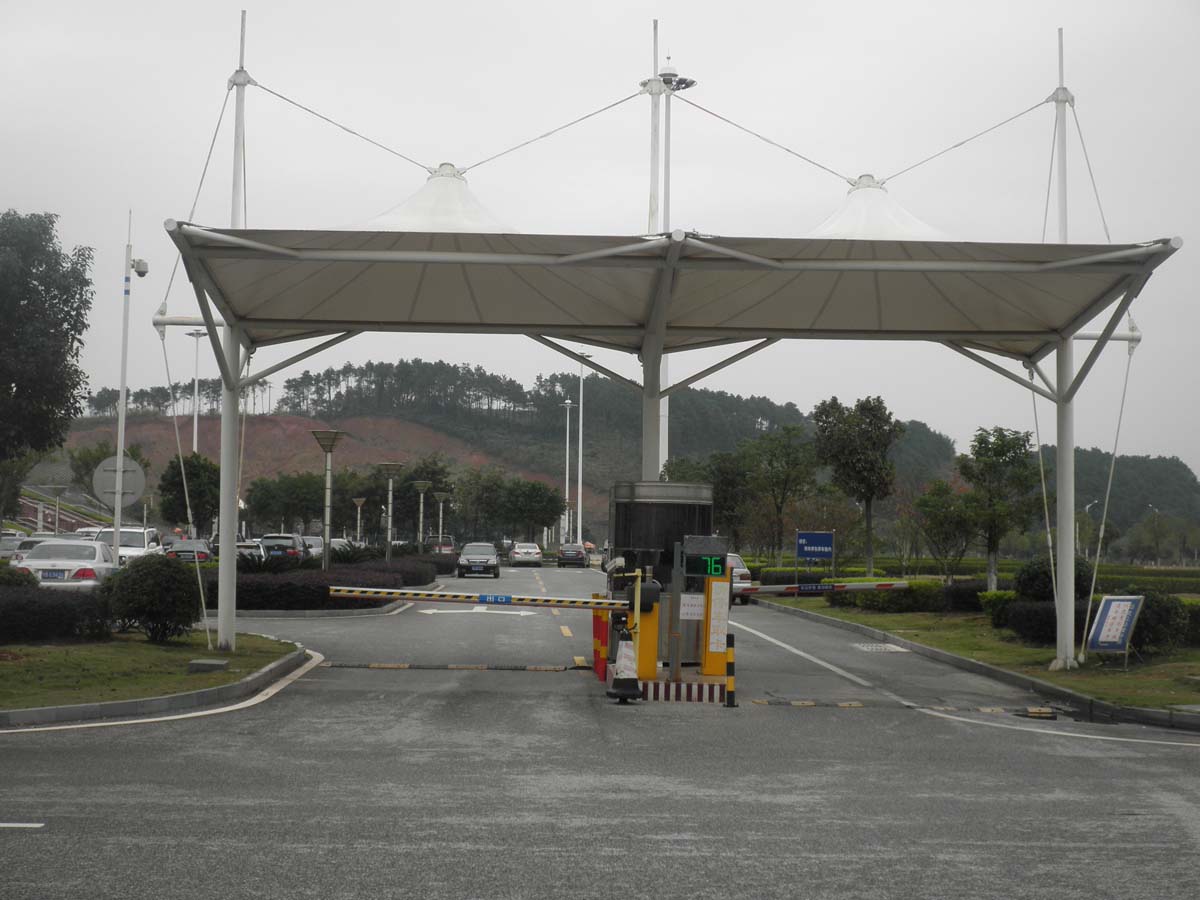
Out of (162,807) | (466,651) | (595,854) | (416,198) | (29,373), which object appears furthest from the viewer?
(29,373)

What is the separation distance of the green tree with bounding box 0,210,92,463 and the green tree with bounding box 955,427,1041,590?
31.1 meters

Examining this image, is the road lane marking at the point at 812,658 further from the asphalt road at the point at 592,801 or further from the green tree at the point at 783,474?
the green tree at the point at 783,474

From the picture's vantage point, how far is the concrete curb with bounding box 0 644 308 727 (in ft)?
37.6

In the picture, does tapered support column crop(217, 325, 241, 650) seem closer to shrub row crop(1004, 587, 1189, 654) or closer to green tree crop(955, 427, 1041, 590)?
shrub row crop(1004, 587, 1189, 654)

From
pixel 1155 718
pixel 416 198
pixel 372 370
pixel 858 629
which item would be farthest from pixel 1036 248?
pixel 372 370

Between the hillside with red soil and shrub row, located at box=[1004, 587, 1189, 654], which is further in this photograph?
the hillside with red soil

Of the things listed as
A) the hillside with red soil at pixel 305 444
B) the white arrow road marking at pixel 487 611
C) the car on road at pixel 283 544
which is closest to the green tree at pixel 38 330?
the car on road at pixel 283 544

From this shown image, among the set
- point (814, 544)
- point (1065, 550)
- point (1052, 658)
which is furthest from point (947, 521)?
point (1065, 550)

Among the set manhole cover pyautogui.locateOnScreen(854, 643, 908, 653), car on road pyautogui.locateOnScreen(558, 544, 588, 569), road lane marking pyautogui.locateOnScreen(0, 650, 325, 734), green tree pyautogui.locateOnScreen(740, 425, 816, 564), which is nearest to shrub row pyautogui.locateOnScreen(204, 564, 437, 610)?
road lane marking pyautogui.locateOnScreen(0, 650, 325, 734)

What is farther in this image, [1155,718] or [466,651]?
[466,651]

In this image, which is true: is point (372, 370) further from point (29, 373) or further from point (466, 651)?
point (466, 651)

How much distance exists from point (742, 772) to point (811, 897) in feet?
12.2

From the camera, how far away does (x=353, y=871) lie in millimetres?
6230

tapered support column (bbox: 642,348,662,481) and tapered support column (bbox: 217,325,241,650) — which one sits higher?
tapered support column (bbox: 642,348,662,481)
